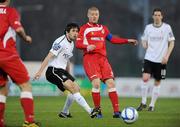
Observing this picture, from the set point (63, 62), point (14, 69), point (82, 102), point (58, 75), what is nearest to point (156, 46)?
point (63, 62)

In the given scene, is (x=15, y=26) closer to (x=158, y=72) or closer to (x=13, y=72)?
(x=13, y=72)

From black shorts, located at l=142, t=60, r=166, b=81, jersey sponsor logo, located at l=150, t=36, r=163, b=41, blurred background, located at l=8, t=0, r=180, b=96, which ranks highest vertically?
jersey sponsor logo, located at l=150, t=36, r=163, b=41

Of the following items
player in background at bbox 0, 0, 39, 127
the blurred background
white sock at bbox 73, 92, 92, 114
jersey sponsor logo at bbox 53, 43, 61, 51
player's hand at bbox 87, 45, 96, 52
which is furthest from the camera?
the blurred background

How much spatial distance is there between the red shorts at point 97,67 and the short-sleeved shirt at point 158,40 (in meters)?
2.96

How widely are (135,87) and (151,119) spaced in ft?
56.2

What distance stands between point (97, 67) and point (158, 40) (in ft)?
11.0

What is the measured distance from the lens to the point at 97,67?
15.1 meters

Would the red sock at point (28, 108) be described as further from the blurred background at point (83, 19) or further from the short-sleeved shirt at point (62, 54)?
the blurred background at point (83, 19)

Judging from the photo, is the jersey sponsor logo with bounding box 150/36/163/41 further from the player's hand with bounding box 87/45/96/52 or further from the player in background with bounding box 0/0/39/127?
the player in background with bounding box 0/0/39/127

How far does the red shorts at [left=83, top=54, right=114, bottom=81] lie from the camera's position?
15.1 m

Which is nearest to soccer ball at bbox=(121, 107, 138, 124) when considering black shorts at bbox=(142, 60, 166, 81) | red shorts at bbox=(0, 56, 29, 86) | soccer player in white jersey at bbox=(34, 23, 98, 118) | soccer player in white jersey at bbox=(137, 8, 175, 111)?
soccer player in white jersey at bbox=(34, 23, 98, 118)

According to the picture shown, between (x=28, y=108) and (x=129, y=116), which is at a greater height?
(x=28, y=108)

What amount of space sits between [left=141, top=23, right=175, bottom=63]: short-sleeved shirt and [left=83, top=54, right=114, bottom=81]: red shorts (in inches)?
116

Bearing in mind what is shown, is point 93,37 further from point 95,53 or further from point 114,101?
point 114,101
